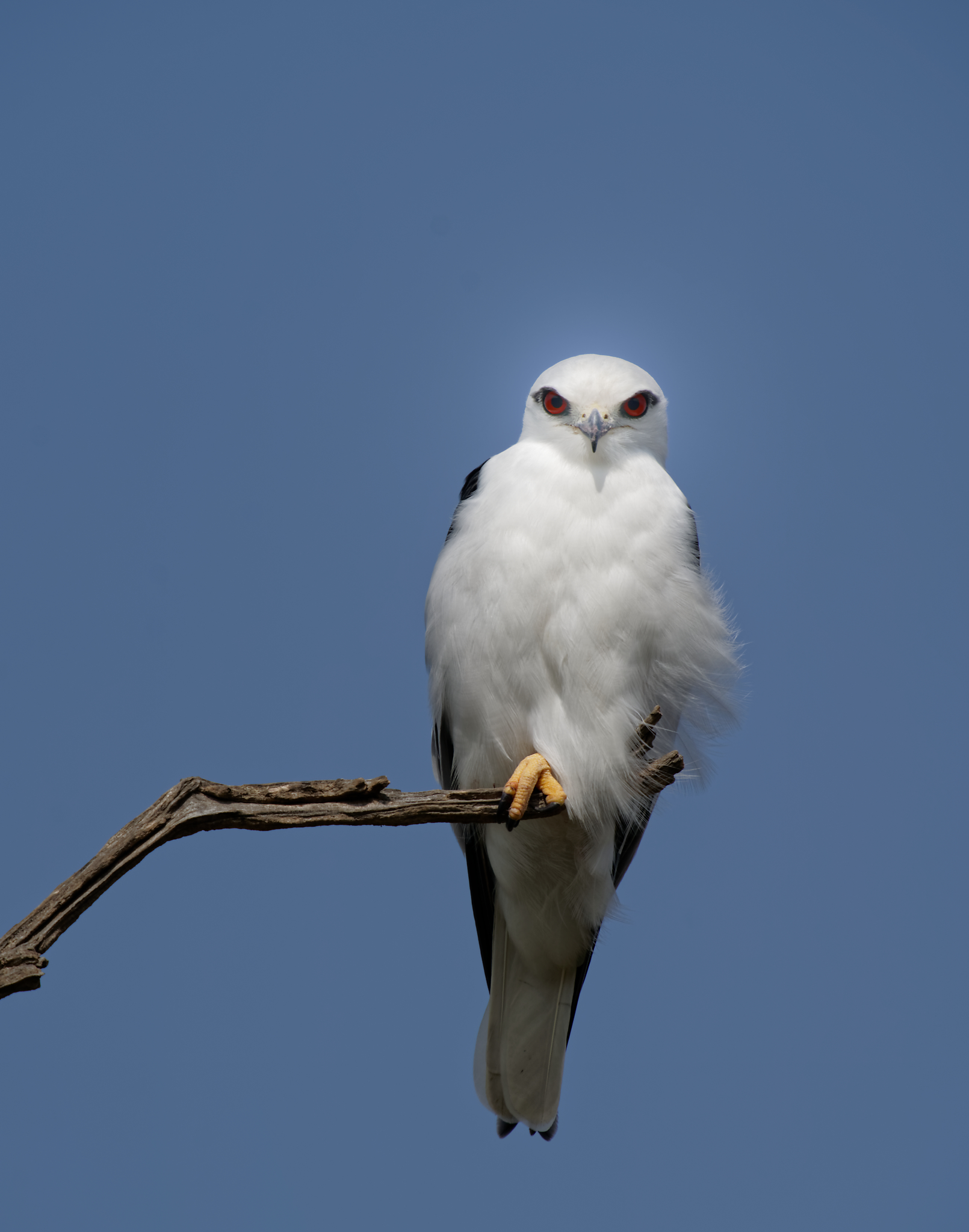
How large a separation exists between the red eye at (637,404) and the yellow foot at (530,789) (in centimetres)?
122

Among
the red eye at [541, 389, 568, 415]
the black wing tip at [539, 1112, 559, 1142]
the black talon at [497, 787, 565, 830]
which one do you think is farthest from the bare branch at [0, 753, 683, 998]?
the black wing tip at [539, 1112, 559, 1142]

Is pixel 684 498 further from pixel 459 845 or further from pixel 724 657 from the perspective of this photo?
pixel 459 845

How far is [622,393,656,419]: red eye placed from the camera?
14.2 feet

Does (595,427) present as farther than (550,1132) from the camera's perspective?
No

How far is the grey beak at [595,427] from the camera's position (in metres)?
4.23

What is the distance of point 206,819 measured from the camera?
11.2 ft

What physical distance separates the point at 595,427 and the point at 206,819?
183 cm

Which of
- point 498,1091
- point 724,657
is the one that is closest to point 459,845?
A: point 498,1091

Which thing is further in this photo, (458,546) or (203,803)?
(458,546)

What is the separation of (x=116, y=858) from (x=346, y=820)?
2.11ft

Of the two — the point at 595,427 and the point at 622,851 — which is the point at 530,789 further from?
the point at 595,427

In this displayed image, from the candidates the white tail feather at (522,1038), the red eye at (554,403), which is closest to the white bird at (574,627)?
the red eye at (554,403)

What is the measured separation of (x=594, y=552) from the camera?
4156 millimetres

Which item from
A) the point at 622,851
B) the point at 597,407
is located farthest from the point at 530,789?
the point at 597,407
